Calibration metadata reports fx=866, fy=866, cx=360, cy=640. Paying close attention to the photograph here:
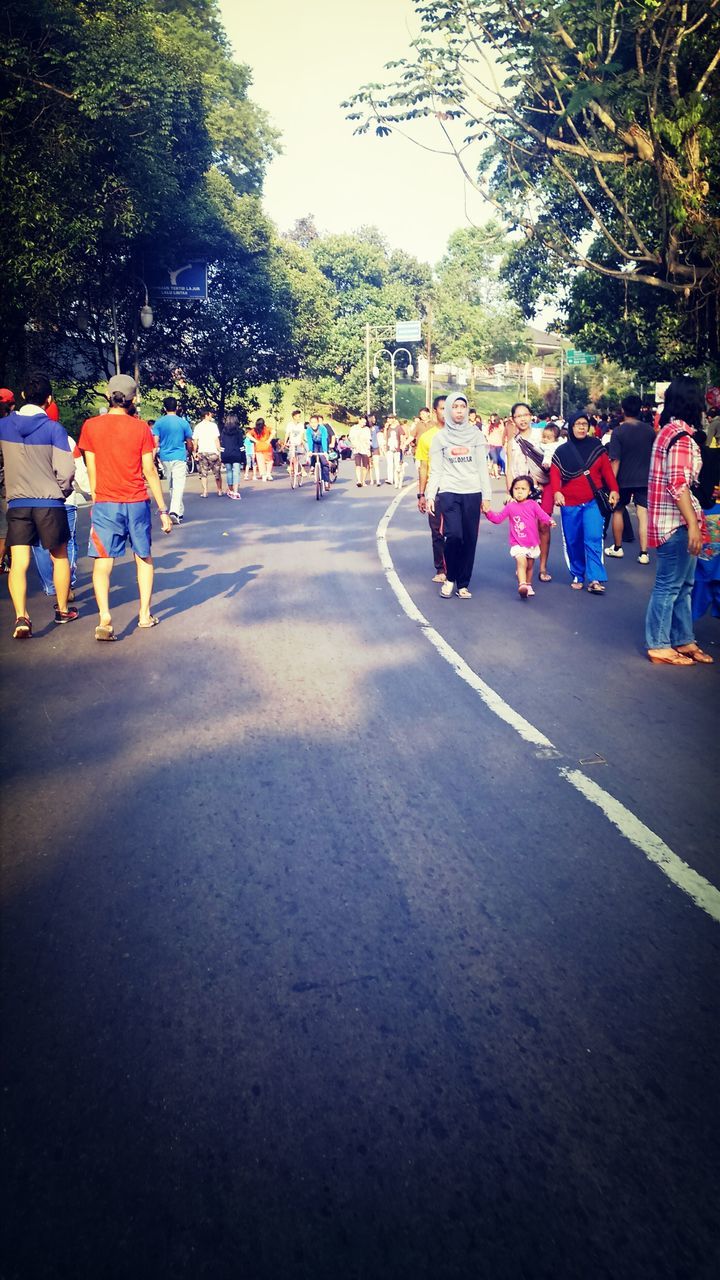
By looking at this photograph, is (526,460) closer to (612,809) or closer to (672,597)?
(672,597)

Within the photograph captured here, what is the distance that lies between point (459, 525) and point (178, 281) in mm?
24990

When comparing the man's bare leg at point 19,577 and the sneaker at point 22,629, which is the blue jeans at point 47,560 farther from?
the sneaker at point 22,629

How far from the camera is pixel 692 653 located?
6969 millimetres

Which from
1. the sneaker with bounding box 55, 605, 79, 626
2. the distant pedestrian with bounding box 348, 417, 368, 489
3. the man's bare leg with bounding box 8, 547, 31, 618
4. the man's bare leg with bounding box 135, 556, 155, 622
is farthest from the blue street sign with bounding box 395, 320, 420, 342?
the man's bare leg with bounding box 8, 547, 31, 618

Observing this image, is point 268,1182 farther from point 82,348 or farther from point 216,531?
point 82,348

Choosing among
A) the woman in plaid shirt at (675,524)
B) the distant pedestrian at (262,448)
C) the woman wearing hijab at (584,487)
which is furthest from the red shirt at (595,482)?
the distant pedestrian at (262,448)

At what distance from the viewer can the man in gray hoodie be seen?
25.2 ft

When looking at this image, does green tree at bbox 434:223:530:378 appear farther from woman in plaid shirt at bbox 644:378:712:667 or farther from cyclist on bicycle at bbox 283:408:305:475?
woman in plaid shirt at bbox 644:378:712:667

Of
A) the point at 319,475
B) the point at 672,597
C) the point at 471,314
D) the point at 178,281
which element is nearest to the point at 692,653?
the point at 672,597

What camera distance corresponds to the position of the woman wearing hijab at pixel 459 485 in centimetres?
924

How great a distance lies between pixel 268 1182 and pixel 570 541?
8660mm

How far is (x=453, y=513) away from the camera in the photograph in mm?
9297

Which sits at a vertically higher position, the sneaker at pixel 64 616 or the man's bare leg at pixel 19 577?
the man's bare leg at pixel 19 577

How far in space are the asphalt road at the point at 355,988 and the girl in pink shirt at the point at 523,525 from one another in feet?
11.3
